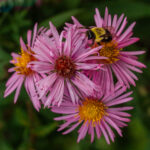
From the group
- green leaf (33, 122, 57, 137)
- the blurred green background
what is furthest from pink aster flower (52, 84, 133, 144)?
green leaf (33, 122, 57, 137)

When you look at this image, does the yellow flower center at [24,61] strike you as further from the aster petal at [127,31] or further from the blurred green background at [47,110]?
the aster petal at [127,31]

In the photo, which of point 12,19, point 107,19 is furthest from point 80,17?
point 107,19

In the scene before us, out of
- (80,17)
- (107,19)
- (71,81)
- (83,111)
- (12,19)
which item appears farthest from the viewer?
(80,17)

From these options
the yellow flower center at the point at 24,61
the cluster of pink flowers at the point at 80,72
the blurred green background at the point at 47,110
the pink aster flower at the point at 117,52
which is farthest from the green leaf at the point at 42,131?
the pink aster flower at the point at 117,52

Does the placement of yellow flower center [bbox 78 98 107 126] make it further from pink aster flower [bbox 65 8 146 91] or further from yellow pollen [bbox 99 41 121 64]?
yellow pollen [bbox 99 41 121 64]

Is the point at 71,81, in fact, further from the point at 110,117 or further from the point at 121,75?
the point at 110,117
